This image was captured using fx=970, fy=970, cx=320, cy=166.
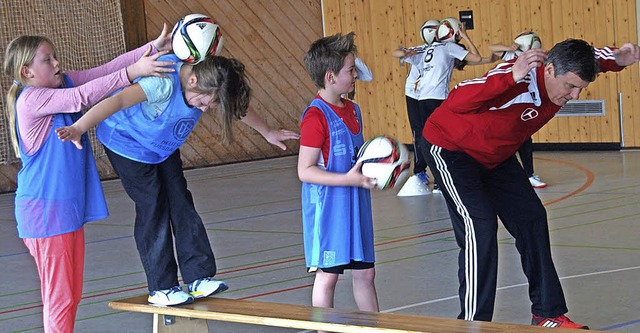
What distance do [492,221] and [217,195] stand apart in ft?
24.8

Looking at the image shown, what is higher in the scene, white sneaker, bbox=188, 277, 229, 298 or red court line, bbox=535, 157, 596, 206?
white sneaker, bbox=188, 277, 229, 298

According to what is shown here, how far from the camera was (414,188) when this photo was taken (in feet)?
34.6

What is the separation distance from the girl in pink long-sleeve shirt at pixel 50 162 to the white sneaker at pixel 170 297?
0.38 metres

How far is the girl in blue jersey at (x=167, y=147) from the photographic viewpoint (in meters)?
4.38

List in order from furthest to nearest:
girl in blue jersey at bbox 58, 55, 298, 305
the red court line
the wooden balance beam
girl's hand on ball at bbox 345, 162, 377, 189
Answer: the red court line, girl in blue jersey at bbox 58, 55, 298, 305, girl's hand on ball at bbox 345, 162, 377, 189, the wooden balance beam

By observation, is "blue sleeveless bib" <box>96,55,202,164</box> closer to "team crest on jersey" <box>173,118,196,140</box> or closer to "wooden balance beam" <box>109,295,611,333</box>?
"team crest on jersey" <box>173,118,196,140</box>

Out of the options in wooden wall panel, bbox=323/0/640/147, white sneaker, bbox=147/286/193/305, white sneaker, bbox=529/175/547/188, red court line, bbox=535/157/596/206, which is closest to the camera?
white sneaker, bbox=147/286/193/305

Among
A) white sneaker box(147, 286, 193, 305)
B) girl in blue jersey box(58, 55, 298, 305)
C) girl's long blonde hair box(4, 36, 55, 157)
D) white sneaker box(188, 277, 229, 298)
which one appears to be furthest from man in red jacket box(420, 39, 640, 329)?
girl's long blonde hair box(4, 36, 55, 157)

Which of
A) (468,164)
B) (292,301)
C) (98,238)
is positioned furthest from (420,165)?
(468,164)

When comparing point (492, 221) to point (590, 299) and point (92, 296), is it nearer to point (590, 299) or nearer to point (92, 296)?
point (590, 299)

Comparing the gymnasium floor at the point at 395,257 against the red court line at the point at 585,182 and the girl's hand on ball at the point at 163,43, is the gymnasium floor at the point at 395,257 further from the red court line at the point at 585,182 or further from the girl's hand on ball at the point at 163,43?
the girl's hand on ball at the point at 163,43

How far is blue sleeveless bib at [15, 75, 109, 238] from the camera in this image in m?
4.46

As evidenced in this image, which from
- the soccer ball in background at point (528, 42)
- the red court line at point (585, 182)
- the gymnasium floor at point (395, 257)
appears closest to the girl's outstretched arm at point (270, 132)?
the gymnasium floor at point (395, 257)

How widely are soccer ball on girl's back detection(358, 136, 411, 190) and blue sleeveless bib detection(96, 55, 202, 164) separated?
32.3 inches
